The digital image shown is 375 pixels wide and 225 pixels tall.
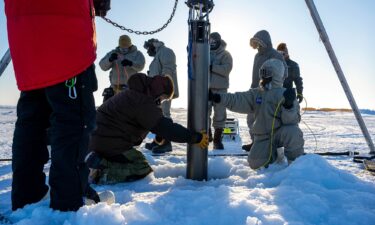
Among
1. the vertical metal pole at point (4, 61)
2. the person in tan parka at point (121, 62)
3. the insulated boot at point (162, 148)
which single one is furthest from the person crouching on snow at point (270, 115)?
the person in tan parka at point (121, 62)

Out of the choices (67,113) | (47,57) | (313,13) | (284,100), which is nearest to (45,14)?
(47,57)

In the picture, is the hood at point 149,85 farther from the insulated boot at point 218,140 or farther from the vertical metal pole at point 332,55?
the insulated boot at point 218,140

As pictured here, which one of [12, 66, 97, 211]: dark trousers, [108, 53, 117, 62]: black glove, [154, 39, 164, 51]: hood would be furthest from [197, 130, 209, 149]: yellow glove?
[108, 53, 117, 62]: black glove

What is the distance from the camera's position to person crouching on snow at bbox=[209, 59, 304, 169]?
3.30m

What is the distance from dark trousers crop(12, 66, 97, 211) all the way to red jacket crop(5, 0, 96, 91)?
7cm

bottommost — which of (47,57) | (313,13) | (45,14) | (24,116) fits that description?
(24,116)

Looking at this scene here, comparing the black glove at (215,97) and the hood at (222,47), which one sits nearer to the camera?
the black glove at (215,97)

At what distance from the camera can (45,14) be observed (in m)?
1.72

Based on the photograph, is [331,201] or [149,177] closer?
[331,201]

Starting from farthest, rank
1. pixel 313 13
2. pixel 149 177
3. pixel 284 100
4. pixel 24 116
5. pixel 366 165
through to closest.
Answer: pixel 313 13 → pixel 366 165 → pixel 284 100 → pixel 149 177 → pixel 24 116

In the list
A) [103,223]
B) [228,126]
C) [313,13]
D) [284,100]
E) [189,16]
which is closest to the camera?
[103,223]

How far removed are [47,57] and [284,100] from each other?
218 cm

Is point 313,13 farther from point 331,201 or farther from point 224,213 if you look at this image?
point 224,213

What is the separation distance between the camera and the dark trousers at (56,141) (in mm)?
1747
